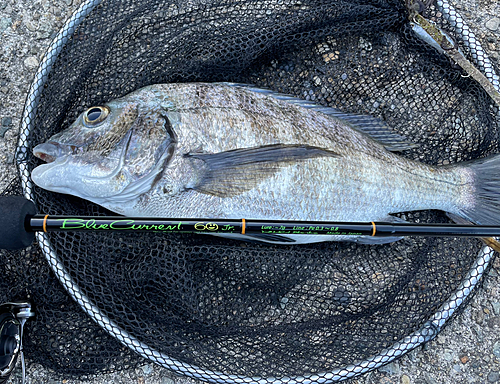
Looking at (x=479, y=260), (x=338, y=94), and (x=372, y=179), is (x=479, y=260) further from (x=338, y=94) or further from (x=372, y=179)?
(x=338, y=94)

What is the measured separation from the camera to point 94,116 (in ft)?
5.52

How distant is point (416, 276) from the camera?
196 centimetres

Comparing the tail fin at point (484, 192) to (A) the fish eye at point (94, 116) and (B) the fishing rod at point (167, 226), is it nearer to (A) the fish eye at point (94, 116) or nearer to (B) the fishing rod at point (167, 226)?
(B) the fishing rod at point (167, 226)

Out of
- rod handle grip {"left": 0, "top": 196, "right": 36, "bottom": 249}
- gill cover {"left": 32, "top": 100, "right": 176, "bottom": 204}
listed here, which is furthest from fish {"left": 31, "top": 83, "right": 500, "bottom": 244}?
rod handle grip {"left": 0, "top": 196, "right": 36, "bottom": 249}

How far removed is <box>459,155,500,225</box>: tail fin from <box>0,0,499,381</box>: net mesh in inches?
5.0

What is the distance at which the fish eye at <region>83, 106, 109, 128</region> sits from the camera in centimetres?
168

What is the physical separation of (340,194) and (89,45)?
4.71 feet

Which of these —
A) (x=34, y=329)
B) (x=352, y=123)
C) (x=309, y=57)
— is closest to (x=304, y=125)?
(x=352, y=123)

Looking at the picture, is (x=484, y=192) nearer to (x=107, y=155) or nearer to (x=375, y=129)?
(x=375, y=129)

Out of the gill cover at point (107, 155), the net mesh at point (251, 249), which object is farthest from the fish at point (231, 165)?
the net mesh at point (251, 249)

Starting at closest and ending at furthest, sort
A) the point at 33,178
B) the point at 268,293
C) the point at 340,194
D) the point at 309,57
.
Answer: the point at 33,178, the point at 340,194, the point at 268,293, the point at 309,57

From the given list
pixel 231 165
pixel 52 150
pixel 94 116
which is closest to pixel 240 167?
pixel 231 165

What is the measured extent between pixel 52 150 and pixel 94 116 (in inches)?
9.3

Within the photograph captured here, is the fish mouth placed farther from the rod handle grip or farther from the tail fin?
Answer: the tail fin
